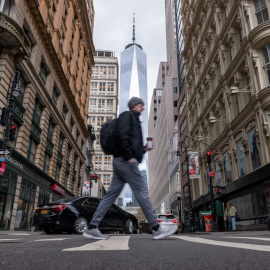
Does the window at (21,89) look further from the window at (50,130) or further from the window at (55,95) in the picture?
the window at (55,95)

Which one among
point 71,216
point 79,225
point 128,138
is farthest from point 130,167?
point 79,225

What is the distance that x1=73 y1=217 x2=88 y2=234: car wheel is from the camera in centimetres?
988

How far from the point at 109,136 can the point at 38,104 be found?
21.5 meters

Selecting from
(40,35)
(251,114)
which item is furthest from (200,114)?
(40,35)

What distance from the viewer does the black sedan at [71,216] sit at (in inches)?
380

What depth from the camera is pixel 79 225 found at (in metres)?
10.0

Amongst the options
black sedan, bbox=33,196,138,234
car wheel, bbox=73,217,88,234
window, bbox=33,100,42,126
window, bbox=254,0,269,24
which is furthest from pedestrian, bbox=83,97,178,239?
window, bbox=33,100,42,126

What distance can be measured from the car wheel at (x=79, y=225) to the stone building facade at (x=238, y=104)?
1050 centimetres

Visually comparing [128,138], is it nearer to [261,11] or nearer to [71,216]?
[71,216]

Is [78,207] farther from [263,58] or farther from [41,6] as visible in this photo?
[41,6]

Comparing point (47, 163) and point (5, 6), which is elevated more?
point (5, 6)

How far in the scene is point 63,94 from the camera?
31.5 m

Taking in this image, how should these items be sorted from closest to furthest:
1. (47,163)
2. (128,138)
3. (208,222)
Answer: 1. (128,138)
2. (208,222)
3. (47,163)

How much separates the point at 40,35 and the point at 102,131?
22521 mm
